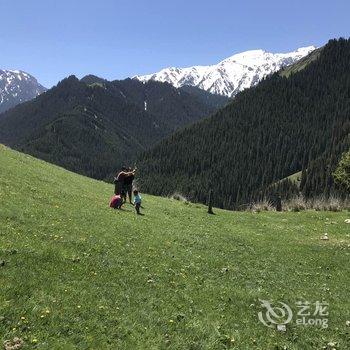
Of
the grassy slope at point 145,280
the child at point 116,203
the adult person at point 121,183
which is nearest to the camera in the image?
the grassy slope at point 145,280

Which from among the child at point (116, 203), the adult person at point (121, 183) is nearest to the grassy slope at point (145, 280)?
the child at point (116, 203)

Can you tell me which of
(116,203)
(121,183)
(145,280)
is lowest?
(145,280)

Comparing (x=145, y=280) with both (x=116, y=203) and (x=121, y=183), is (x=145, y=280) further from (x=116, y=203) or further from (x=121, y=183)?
(x=121, y=183)

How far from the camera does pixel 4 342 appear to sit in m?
12.3

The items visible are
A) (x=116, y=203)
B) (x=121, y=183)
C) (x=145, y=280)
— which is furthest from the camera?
(x=121, y=183)

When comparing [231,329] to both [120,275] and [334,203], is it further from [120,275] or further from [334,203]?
[334,203]

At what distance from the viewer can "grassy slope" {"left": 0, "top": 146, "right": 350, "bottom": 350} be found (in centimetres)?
1435

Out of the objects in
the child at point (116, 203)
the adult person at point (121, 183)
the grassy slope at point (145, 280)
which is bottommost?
the grassy slope at point (145, 280)

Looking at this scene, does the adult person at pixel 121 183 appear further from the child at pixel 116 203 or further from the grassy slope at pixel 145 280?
the grassy slope at pixel 145 280

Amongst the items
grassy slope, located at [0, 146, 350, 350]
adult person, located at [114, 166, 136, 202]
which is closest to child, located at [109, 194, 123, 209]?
grassy slope, located at [0, 146, 350, 350]

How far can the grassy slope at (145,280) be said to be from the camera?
14352mm

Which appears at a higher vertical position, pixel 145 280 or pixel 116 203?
pixel 116 203

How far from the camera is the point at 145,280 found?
19.0m

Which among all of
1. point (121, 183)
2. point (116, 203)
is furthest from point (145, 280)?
point (121, 183)
